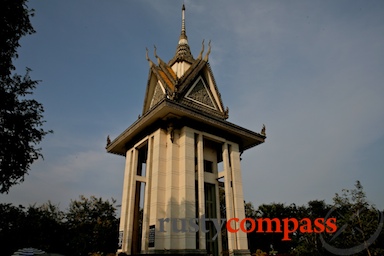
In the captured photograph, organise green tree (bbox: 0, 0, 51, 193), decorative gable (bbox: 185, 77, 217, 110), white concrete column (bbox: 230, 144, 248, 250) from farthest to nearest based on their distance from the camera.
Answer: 1. decorative gable (bbox: 185, 77, 217, 110)
2. white concrete column (bbox: 230, 144, 248, 250)
3. green tree (bbox: 0, 0, 51, 193)

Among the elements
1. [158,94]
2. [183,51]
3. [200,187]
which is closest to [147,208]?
[200,187]

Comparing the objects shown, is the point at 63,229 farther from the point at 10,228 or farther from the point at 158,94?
the point at 158,94

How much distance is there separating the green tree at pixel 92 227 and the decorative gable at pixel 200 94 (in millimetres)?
16825

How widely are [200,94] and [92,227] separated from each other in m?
18.6

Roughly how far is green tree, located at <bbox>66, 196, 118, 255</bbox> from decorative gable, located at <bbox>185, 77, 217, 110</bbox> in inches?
662

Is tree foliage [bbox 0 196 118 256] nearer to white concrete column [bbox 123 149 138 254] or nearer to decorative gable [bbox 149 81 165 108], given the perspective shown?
white concrete column [bbox 123 149 138 254]

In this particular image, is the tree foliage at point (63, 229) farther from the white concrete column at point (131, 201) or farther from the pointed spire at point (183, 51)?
the pointed spire at point (183, 51)

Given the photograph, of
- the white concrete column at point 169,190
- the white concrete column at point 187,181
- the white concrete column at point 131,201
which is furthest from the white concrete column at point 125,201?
the white concrete column at point 187,181

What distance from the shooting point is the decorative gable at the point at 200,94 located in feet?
61.8

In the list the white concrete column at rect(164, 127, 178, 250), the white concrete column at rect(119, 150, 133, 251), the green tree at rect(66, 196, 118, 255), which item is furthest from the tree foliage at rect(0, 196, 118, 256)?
the white concrete column at rect(164, 127, 178, 250)

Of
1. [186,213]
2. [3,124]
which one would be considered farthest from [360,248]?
[3,124]

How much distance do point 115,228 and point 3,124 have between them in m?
20.2

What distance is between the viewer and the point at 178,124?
16.2 meters

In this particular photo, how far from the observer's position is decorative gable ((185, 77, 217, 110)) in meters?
18.8
